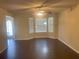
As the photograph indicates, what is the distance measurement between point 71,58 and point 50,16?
6247 mm

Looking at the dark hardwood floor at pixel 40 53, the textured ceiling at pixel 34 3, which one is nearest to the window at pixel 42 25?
the dark hardwood floor at pixel 40 53

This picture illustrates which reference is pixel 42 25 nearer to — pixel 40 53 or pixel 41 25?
pixel 41 25

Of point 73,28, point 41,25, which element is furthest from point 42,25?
point 73,28

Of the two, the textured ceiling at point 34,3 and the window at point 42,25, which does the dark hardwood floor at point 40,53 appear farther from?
the window at point 42,25

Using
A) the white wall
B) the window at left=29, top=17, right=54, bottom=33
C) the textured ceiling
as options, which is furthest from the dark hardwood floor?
the window at left=29, top=17, right=54, bottom=33

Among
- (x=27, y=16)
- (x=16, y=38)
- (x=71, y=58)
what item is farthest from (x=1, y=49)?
(x=27, y=16)

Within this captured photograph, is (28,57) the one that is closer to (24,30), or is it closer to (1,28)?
(1,28)

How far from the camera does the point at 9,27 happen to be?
10.5 metres

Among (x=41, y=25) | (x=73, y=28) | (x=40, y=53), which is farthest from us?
(x=41, y=25)

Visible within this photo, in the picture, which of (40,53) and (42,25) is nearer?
(40,53)

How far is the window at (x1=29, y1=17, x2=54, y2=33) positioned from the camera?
33.6 feet

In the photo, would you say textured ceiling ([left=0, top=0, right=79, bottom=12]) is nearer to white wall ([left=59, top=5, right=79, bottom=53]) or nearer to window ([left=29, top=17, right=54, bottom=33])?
white wall ([left=59, top=5, right=79, bottom=53])

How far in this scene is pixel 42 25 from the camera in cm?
1055

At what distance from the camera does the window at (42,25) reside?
10248mm
